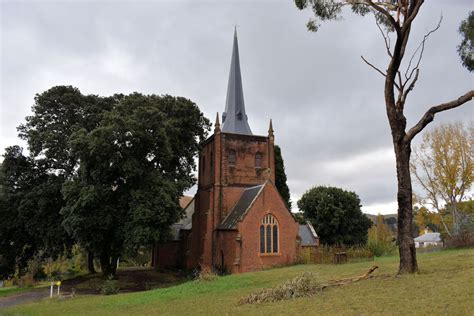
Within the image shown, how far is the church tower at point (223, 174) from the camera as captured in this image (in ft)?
114

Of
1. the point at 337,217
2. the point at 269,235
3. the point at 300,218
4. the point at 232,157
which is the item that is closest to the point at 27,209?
the point at 232,157

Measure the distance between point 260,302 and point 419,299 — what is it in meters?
4.96

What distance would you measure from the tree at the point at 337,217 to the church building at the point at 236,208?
14763 millimetres

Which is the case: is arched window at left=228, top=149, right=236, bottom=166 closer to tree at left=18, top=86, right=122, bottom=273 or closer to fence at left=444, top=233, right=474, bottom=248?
tree at left=18, top=86, right=122, bottom=273

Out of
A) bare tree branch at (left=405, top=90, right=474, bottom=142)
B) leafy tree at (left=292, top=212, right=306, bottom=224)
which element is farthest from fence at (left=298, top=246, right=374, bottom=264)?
leafy tree at (left=292, top=212, right=306, bottom=224)

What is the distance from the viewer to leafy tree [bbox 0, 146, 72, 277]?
1186 inches

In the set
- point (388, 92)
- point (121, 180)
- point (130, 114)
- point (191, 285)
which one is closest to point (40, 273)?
point (121, 180)

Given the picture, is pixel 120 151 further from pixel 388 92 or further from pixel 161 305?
pixel 388 92

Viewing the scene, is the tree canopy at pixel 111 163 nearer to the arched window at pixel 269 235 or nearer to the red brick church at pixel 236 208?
the red brick church at pixel 236 208

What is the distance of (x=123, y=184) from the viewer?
29.9m

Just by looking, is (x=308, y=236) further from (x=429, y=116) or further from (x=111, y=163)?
(x=429, y=116)

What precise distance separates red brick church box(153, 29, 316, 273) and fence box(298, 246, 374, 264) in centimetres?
189

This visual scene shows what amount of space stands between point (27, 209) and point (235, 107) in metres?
21.2

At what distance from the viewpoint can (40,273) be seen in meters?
44.9
